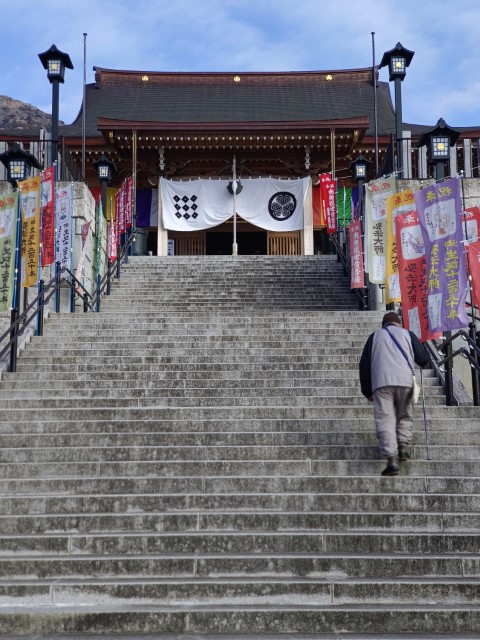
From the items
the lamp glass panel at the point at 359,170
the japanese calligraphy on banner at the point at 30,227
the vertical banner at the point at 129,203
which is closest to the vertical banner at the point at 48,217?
the japanese calligraphy on banner at the point at 30,227

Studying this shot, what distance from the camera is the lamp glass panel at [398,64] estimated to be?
1550 cm

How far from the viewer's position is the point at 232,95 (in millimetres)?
25328

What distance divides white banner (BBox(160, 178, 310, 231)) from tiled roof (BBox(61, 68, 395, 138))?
16.2 ft

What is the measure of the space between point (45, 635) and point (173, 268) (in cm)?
1126

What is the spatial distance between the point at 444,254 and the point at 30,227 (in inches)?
267

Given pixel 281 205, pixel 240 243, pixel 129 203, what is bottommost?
pixel 240 243

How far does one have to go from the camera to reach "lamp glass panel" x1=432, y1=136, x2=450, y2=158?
12891 millimetres

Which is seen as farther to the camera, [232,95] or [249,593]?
[232,95]

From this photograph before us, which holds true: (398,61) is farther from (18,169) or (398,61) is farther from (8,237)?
(8,237)

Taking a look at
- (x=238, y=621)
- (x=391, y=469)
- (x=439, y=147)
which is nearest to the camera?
(x=238, y=621)

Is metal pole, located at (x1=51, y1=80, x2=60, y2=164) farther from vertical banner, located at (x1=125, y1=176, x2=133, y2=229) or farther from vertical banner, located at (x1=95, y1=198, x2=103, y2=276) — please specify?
vertical banner, located at (x1=125, y1=176, x2=133, y2=229)

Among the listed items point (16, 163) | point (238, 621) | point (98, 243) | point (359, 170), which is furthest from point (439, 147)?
point (238, 621)

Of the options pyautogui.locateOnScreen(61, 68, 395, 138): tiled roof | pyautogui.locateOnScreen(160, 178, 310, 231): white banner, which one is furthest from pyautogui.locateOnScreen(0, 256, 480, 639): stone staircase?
pyautogui.locateOnScreen(61, 68, 395, 138): tiled roof

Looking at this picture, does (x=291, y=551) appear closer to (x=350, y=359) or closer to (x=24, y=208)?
(x=350, y=359)
